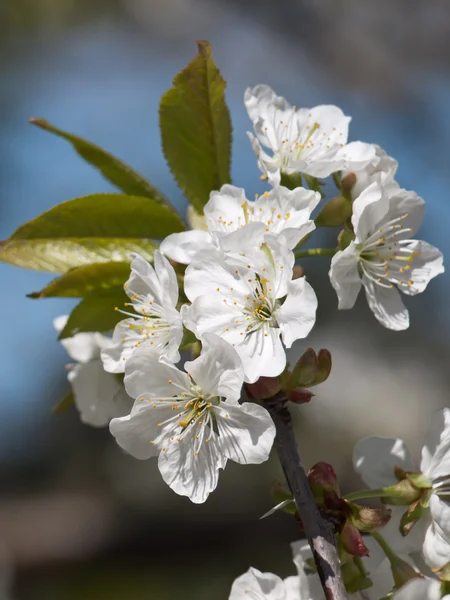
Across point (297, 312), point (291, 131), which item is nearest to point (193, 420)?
point (297, 312)

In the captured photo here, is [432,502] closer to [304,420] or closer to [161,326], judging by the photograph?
[161,326]

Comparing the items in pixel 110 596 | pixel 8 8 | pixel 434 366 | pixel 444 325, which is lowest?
pixel 110 596

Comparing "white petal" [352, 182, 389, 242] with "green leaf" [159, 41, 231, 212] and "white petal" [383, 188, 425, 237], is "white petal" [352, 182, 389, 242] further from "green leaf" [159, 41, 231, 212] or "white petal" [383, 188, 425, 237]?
"green leaf" [159, 41, 231, 212]

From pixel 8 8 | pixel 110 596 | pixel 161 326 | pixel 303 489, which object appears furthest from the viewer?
pixel 8 8

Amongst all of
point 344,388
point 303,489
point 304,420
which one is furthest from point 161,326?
point 344,388

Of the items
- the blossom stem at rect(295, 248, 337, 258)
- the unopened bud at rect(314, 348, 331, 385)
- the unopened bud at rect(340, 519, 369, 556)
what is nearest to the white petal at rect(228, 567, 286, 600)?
the unopened bud at rect(340, 519, 369, 556)

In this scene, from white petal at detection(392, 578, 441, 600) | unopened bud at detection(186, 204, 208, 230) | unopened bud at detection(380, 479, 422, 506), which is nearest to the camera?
white petal at detection(392, 578, 441, 600)
